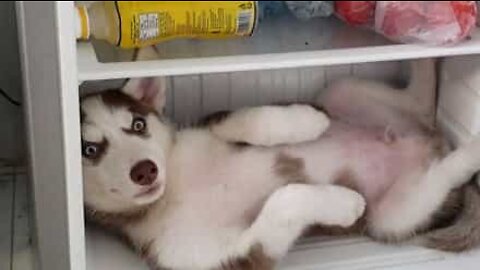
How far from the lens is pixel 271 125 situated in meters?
1.46

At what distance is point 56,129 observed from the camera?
1194 millimetres

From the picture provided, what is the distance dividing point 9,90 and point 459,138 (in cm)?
78

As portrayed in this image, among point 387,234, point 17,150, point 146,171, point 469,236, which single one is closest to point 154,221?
point 146,171

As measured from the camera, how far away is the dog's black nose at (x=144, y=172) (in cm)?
133

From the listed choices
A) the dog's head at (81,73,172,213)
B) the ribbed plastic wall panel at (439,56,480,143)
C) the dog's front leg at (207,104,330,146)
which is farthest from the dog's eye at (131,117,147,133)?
the ribbed plastic wall panel at (439,56,480,143)

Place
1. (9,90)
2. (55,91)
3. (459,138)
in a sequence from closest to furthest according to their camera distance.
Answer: (55,91) → (9,90) → (459,138)

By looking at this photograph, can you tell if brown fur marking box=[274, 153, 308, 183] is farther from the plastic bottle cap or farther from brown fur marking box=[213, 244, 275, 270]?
the plastic bottle cap

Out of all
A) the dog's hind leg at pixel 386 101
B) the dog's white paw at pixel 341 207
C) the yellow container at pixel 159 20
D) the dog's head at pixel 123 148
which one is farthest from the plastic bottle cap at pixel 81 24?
the dog's hind leg at pixel 386 101

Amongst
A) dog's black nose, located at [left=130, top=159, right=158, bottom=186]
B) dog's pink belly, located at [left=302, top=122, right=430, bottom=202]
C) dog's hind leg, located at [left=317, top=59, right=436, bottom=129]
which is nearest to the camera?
dog's black nose, located at [left=130, top=159, right=158, bottom=186]

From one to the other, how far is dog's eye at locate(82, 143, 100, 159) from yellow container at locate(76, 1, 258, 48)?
169mm

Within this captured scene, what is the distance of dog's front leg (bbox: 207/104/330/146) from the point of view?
1.46 m

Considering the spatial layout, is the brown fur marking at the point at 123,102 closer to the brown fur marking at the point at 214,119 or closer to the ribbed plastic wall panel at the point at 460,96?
the brown fur marking at the point at 214,119

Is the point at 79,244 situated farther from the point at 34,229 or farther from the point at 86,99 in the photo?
the point at 86,99

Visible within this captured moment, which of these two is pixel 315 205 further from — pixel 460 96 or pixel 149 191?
pixel 460 96
